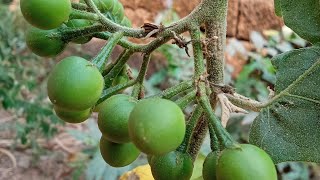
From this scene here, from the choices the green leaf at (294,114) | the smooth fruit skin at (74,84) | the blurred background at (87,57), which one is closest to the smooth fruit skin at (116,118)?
the smooth fruit skin at (74,84)

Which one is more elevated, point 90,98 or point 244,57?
point 90,98

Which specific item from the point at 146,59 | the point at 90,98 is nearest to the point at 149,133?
the point at 90,98

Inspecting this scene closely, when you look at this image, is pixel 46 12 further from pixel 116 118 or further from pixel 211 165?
pixel 211 165

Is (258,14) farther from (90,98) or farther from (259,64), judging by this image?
(90,98)

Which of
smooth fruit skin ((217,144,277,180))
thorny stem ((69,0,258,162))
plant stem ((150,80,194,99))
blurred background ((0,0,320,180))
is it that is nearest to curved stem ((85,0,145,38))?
thorny stem ((69,0,258,162))

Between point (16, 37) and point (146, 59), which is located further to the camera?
point (16, 37)

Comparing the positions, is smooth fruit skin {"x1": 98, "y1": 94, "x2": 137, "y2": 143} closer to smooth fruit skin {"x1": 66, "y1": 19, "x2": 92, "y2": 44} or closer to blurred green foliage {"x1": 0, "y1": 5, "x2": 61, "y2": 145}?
smooth fruit skin {"x1": 66, "y1": 19, "x2": 92, "y2": 44}
